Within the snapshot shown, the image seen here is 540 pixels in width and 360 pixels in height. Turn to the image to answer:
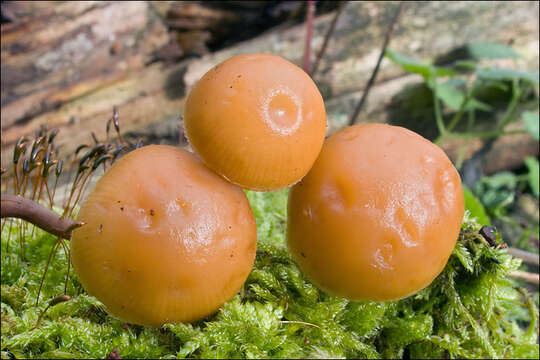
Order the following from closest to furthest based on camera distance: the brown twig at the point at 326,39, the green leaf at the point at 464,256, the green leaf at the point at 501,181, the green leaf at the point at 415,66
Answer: the green leaf at the point at 464,256 → the green leaf at the point at 415,66 → the brown twig at the point at 326,39 → the green leaf at the point at 501,181

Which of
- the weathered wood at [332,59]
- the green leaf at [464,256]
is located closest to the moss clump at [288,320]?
the green leaf at [464,256]

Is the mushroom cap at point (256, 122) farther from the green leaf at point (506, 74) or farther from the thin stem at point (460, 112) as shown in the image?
the thin stem at point (460, 112)

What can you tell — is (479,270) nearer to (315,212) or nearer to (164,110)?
(315,212)

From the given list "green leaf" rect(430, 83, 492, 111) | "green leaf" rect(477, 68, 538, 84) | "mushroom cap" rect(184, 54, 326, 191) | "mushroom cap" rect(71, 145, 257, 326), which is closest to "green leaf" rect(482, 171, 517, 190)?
"green leaf" rect(430, 83, 492, 111)

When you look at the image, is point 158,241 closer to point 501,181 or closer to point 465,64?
point 465,64

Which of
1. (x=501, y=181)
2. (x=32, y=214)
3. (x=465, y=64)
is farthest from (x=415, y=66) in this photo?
(x=32, y=214)

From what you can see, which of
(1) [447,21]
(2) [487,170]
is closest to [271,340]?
(1) [447,21]
